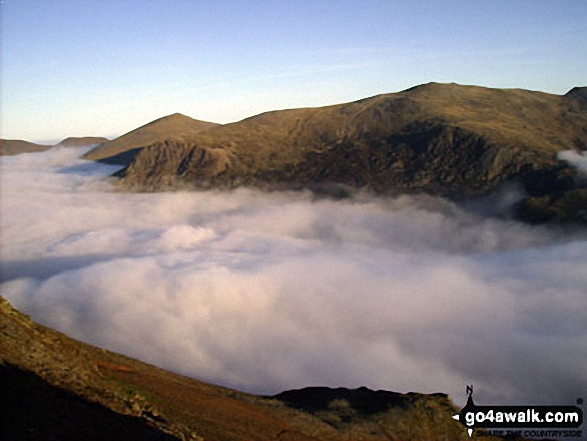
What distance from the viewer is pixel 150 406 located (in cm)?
3566

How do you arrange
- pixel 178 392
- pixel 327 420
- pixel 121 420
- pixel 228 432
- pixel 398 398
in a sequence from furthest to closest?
pixel 398 398 → pixel 327 420 → pixel 178 392 → pixel 228 432 → pixel 121 420

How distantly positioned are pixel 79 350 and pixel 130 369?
18.8 feet

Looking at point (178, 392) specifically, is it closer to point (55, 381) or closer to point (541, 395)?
point (55, 381)

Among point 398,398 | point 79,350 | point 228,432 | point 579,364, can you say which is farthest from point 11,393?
point 579,364

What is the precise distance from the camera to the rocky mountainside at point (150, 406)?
2594cm

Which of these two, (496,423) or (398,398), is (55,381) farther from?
(496,423)

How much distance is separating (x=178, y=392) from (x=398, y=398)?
26.8m

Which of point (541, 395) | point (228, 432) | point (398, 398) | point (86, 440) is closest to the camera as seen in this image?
point (86, 440)

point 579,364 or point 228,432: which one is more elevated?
point 228,432

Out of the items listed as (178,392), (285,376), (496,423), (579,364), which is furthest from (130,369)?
(579,364)

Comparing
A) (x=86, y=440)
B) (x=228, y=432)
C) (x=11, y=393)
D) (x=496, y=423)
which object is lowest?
(x=496, y=423)

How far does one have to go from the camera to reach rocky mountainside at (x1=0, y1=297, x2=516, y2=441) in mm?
25938

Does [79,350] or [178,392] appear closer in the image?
[79,350]

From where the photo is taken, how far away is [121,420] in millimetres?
29344
